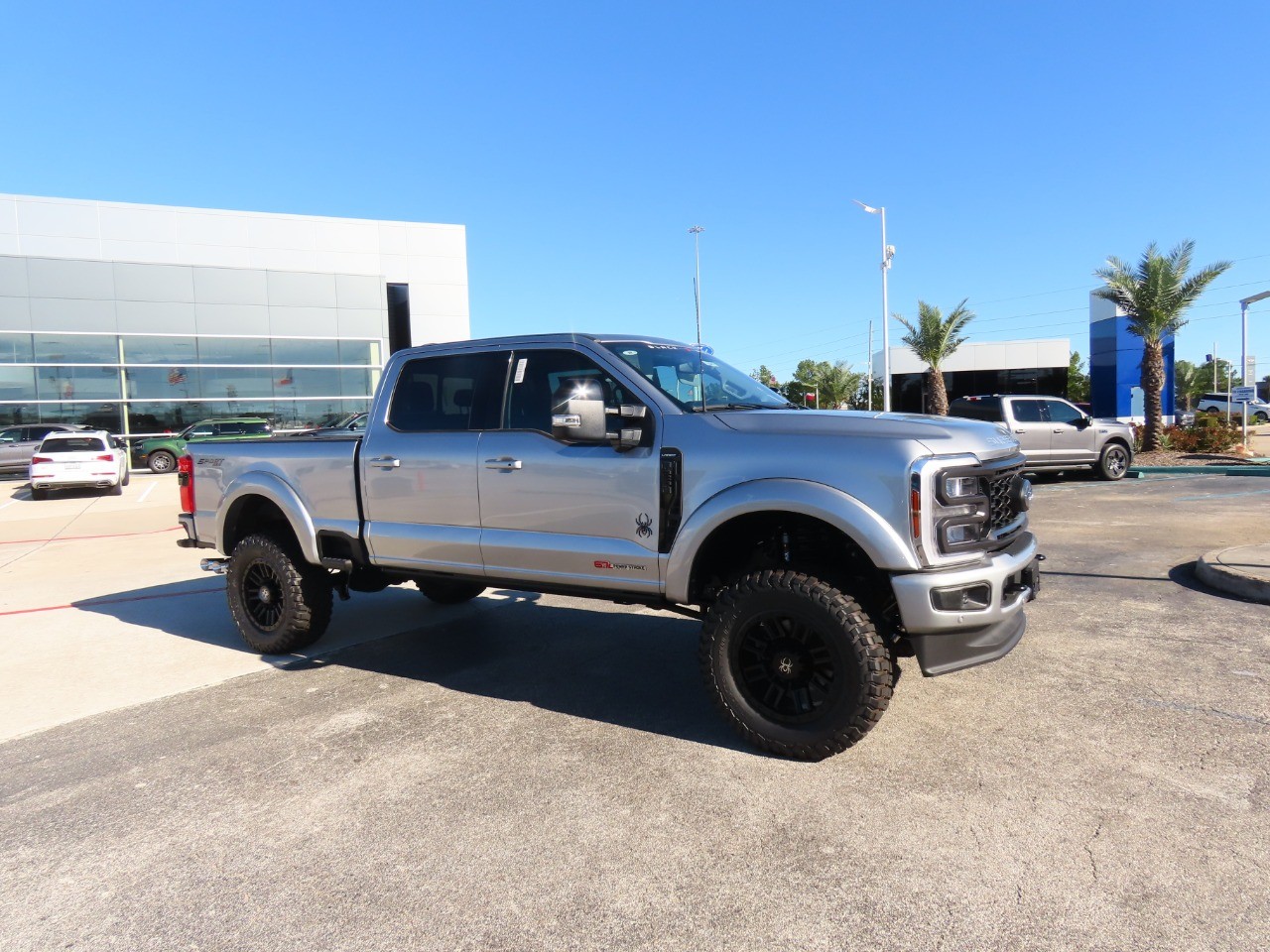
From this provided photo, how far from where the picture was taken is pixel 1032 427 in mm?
15945

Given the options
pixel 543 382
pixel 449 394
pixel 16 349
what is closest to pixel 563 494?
pixel 543 382

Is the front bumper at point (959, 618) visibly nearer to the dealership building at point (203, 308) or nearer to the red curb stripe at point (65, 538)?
the red curb stripe at point (65, 538)

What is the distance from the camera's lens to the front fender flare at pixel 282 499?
557 cm

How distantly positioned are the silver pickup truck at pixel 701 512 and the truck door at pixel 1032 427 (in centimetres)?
1278

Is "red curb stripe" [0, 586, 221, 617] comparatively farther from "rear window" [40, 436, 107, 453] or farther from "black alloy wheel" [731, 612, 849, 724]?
"rear window" [40, 436, 107, 453]

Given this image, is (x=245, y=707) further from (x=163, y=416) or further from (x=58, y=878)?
(x=163, y=416)

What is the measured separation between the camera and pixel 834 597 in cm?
367

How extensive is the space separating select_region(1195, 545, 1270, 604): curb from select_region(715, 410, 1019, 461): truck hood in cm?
370

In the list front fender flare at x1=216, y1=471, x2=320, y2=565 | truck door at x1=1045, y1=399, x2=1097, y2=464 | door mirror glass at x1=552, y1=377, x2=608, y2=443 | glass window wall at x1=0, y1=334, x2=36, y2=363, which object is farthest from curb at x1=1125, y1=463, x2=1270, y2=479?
glass window wall at x1=0, y1=334, x2=36, y2=363

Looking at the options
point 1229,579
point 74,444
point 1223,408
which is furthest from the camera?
point 1223,408

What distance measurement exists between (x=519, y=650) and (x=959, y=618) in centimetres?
318

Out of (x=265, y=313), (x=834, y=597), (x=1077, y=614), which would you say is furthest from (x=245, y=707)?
(x=265, y=313)

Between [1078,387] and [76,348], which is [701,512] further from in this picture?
[1078,387]

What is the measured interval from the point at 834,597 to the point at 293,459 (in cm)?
381
